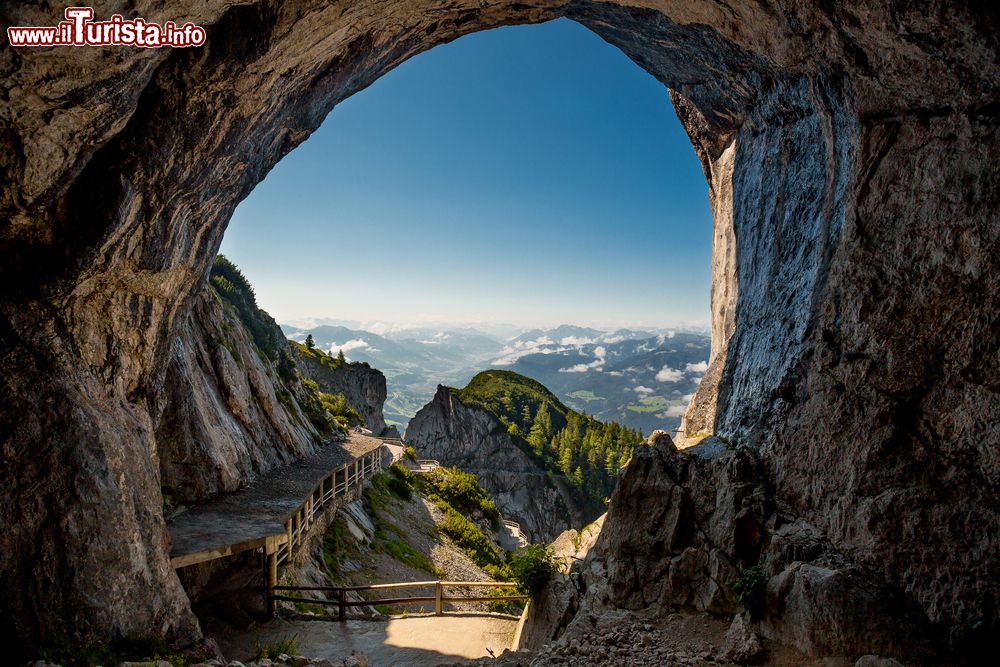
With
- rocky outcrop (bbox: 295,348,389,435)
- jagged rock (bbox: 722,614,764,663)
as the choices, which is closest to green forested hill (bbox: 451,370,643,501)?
rocky outcrop (bbox: 295,348,389,435)

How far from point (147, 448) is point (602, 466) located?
244 feet

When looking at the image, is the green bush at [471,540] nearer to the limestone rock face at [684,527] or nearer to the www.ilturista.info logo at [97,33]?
the limestone rock face at [684,527]

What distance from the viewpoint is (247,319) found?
3619 cm

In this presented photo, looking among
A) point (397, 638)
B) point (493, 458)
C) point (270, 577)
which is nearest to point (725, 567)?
point (397, 638)

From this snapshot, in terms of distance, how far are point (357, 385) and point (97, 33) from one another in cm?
6004

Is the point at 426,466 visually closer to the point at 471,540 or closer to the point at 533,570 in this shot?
the point at 471,540

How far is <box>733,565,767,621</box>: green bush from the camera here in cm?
909

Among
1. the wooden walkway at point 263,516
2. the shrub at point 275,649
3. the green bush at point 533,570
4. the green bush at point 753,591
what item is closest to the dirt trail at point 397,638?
the shrub at point 275,649

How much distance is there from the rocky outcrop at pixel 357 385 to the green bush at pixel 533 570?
50.8m

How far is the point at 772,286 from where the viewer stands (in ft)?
45.2

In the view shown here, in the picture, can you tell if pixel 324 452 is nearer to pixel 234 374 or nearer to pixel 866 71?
pixel 234 374

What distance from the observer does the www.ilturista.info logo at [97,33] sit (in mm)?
6137

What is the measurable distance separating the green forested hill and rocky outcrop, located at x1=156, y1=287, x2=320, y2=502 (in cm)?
5162

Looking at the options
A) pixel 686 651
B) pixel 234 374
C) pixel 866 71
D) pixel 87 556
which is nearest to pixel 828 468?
pixel 686 651
